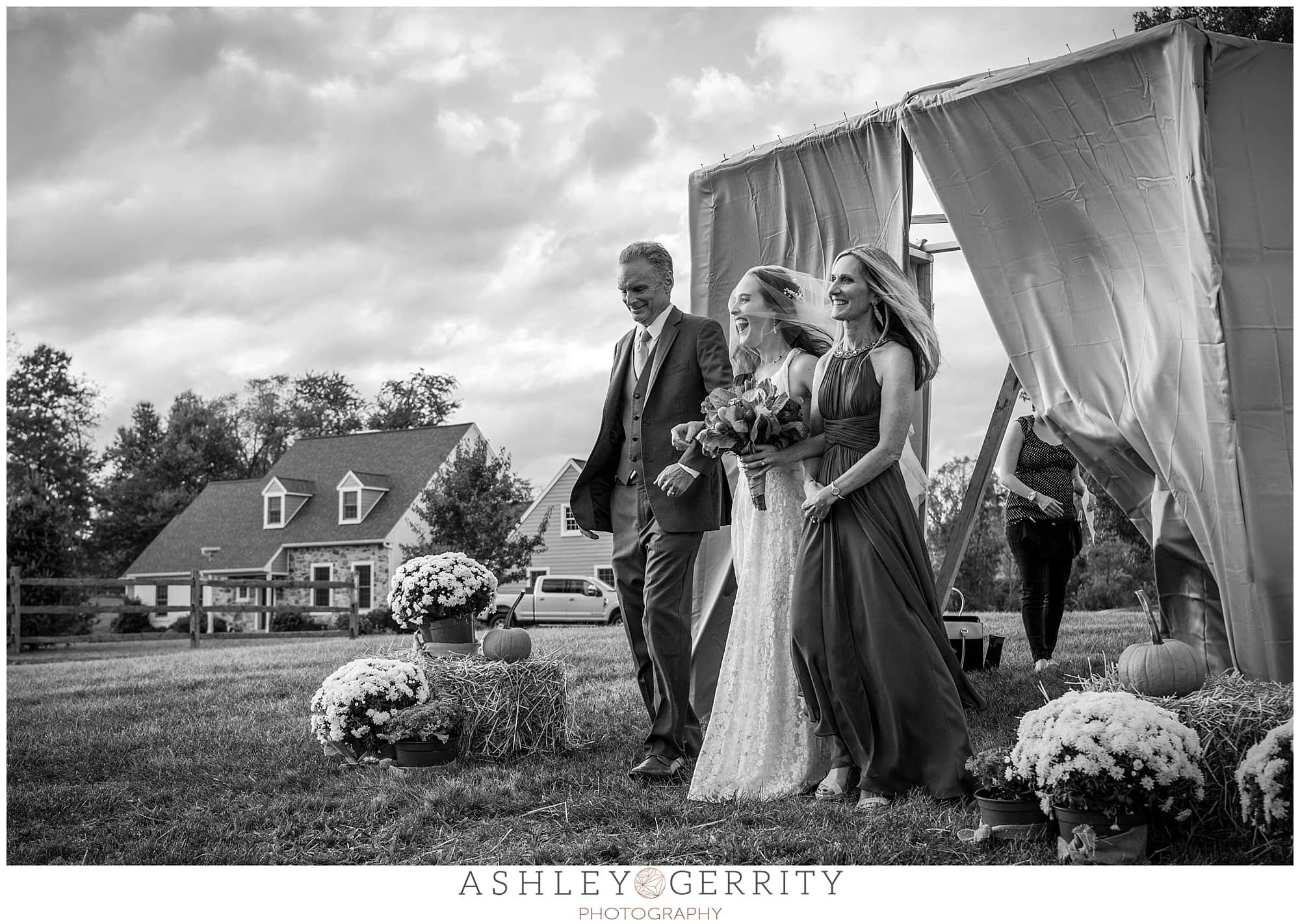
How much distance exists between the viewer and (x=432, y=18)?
12.6 feet

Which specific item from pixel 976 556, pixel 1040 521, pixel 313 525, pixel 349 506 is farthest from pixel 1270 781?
pixel 313 525

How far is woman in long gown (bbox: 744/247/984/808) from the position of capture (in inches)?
135

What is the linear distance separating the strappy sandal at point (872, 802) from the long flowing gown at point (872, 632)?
4 cm

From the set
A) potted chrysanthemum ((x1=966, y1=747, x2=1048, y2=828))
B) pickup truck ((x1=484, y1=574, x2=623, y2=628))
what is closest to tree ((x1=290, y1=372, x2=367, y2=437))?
pickup truck ((x1=484, y1=574, x2=623, y2=628))

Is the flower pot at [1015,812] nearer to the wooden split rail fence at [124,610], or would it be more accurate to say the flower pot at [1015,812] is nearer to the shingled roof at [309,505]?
the wooden split rail fence at [124,610]

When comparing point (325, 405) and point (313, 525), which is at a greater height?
point (325, 405)

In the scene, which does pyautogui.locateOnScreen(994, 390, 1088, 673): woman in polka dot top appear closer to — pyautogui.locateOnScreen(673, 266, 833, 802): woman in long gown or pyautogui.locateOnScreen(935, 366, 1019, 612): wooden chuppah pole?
pyautogui.locateOnScreen(935, 366, 1019, 612): wooden chuppah pole

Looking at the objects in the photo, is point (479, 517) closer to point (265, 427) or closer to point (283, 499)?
point (283, 499)

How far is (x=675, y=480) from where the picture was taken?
12.6ft

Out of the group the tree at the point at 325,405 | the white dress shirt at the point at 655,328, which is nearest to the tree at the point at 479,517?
the white dress shirt at the point at 655,328

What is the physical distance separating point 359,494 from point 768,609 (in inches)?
965
